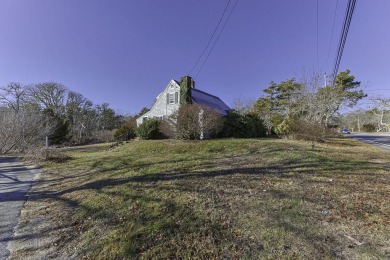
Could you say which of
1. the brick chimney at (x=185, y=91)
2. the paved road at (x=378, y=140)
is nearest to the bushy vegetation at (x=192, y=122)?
the brick chimney at (x=185, y=91)

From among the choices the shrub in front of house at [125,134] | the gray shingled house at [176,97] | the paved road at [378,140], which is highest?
the gray shingled house at [176,97]

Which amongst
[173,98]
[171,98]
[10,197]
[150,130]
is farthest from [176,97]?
[10,197]

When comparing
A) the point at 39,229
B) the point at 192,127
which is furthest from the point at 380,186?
the point at 192,127

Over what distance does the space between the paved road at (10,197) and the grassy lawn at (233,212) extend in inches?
29.1

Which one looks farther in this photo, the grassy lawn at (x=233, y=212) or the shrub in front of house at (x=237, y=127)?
the shrub in front of house at (x=237, y=127)

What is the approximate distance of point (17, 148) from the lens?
509 inches

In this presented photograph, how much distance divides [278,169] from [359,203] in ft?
7.81

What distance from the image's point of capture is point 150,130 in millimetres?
14984

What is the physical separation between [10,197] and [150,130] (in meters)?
10.1

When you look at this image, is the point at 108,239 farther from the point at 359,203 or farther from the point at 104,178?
the point at 359,203

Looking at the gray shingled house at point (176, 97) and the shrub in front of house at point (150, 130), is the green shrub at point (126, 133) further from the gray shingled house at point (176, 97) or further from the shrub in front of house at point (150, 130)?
the shrub in front of house at point (150, 130)

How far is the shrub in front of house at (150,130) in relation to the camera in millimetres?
15062

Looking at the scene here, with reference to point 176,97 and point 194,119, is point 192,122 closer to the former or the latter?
point 194,119

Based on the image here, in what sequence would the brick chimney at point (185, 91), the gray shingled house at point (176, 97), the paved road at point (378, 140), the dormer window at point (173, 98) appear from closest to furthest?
the paved road at point (378, 140), the brick chimney at point (185, 91), the gray shingled house at point (176, 97), the dormer window at point (173, 98)
